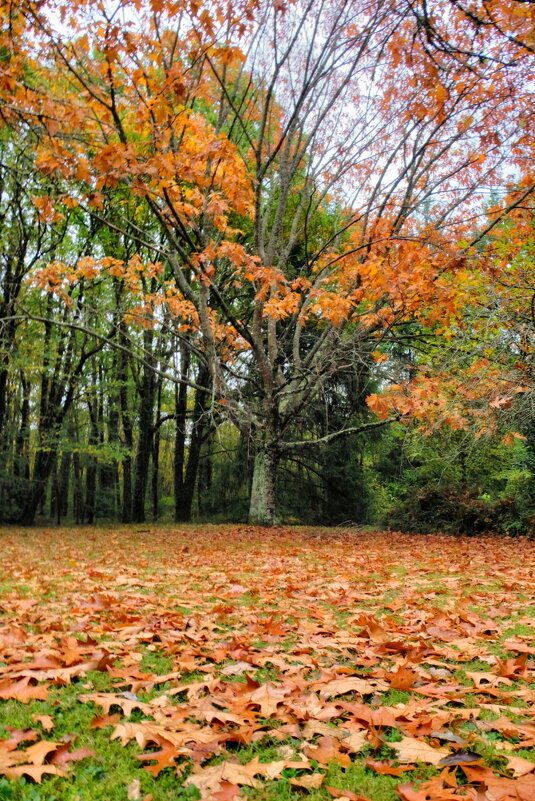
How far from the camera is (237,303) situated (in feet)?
65.7

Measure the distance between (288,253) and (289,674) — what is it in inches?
433

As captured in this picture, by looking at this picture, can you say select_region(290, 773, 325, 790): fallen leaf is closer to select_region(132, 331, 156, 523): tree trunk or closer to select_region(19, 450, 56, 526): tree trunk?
select_region(19, 450, 56, 526): tree trunk

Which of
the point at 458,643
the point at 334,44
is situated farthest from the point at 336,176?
the point at 458,643

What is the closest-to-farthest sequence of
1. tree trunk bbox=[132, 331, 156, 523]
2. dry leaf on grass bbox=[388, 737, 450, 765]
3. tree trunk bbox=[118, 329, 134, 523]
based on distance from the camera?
dry leaf on grass bbox=[388, 737, 450, 765] < tree trunk bbox=[132, 331, 156, 523] < tree trunk bbox=[118, 329, 134, 523]

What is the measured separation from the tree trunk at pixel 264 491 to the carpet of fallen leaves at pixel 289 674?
7.44 metres

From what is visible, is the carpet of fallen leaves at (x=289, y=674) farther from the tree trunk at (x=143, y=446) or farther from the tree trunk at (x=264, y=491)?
the tree trunk at (x=143, y=446)

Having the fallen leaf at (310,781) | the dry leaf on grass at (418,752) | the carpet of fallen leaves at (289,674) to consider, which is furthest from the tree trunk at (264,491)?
the fallen leaf at (310,781)

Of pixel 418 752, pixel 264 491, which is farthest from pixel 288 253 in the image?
pixel 418 752

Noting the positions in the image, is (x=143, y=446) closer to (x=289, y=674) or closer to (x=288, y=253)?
(x=288, y=253)

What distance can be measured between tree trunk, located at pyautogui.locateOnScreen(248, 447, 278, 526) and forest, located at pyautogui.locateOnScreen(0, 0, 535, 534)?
6 centimetres

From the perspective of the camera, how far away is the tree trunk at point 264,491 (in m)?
13.5

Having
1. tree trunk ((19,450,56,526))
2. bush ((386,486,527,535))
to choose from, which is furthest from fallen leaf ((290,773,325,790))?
tree trunk ((19,450,56,526))

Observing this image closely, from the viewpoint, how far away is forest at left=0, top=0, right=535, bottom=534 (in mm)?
6371

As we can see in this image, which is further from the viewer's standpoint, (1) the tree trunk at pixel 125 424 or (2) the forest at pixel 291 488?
(1) the tree trunk at pixel 125 424
